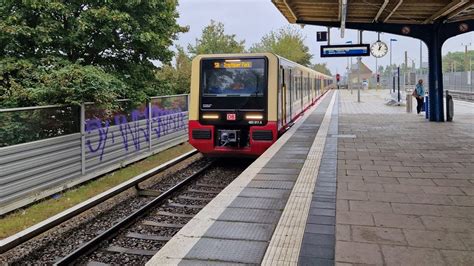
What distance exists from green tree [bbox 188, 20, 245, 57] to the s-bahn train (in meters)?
23.5

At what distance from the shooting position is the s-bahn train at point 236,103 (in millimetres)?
10469

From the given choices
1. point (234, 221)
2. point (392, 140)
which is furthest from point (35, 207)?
point (392, 140)

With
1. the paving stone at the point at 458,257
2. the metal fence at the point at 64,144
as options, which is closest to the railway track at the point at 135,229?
the metal fence at the point at 64,144

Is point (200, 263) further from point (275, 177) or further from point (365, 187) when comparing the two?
point (275, 177)

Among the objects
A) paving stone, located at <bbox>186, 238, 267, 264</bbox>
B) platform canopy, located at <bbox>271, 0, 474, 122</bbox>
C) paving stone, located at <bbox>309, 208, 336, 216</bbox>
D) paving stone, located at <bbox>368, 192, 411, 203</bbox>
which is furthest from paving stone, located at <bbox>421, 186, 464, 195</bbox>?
platform canopy, located at <bbox>271, 0, 474, 122</bbox>

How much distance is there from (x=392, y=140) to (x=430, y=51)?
18.5 ft

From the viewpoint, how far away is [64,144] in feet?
29.3

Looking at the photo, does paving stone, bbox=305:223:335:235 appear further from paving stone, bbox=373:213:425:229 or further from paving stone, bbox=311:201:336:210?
paving stone, bbox=311:201:336:210

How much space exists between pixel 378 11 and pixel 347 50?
2.70 metres

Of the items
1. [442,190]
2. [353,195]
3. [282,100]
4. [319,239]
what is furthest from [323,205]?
[282,100]

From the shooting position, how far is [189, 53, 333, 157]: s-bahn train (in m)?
10.5

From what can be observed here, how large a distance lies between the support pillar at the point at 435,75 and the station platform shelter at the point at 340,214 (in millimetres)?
6548

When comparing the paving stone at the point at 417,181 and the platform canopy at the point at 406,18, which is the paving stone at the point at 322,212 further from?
the platform canopy at the point at 406,18

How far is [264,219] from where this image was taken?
482cm
